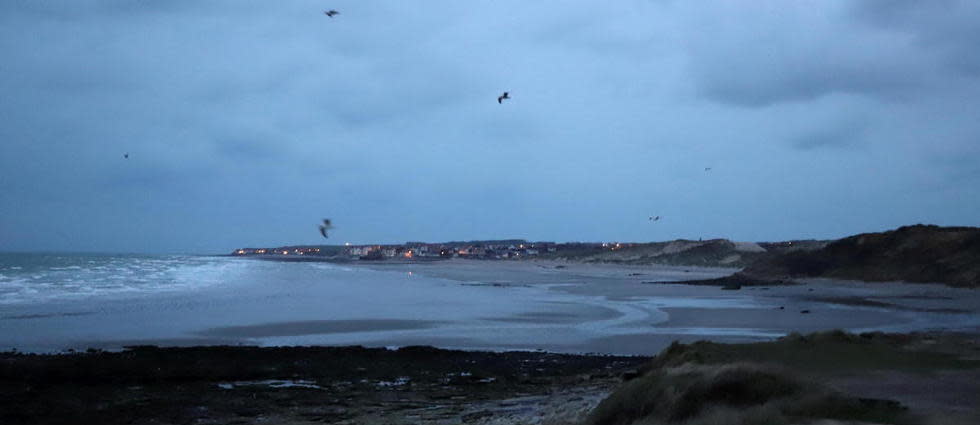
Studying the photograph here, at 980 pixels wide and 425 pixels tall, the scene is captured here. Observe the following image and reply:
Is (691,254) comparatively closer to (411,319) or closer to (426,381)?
(411,319)

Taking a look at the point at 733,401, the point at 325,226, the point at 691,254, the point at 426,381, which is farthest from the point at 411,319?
the point at 691,254

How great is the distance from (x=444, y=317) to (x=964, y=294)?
3102cm

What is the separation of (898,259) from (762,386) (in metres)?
58.4

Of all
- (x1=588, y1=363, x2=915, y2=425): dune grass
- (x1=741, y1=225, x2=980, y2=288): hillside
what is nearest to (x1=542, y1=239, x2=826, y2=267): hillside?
(x1=741, y1=225, x2=980, y2=288): hillside

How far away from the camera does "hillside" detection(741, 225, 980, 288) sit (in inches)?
2082

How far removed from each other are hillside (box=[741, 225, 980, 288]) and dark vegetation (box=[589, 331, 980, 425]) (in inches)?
1670

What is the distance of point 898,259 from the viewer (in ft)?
195

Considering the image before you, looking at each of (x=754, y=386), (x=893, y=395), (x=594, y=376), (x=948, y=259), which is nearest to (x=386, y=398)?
(x=594, y=376)

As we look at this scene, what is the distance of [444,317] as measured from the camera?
2955cm

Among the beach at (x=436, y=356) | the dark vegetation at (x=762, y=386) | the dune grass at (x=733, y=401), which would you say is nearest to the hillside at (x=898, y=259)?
the beach at (x=436, y=356)

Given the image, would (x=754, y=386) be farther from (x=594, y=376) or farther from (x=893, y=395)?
(x=594, y=376)

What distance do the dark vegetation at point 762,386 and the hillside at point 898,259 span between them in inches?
1670

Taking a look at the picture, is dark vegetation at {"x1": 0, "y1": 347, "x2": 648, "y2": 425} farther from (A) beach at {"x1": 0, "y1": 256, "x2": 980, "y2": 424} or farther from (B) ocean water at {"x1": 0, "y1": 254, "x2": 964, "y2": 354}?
(B) ocean water at {"x1": 0, "y1": 254, "x2": 964, "y2": 354}

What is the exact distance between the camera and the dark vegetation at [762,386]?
24.8 ft
